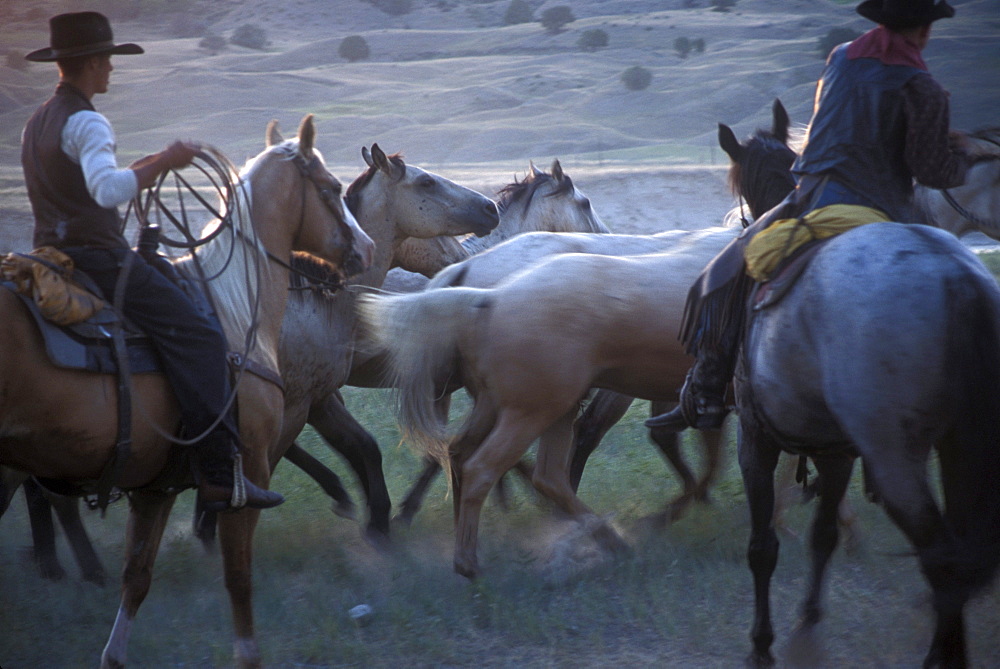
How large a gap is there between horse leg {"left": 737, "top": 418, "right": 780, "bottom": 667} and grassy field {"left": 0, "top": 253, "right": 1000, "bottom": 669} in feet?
0.69

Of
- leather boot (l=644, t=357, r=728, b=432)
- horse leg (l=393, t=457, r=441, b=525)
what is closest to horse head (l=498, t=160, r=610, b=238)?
horse leg (l=393, t=457, r=441, b=525)

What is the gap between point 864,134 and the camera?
152 inches

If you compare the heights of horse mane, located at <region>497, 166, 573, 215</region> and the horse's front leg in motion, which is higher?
horse mane, located at <region>497, 166, 573, 215</region>

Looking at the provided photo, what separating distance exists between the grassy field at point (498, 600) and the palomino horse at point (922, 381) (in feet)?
1.03

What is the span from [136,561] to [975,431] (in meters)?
3.58

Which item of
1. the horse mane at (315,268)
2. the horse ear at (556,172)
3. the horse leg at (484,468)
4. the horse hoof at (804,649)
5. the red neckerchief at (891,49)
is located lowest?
the horse hoof at (804,649)

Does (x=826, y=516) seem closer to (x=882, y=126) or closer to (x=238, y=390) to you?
(x=882, y=126)

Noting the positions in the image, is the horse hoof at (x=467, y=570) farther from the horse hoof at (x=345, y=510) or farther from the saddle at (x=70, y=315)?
the saddle at (x=70, y=315)

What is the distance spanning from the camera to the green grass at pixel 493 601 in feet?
14.8

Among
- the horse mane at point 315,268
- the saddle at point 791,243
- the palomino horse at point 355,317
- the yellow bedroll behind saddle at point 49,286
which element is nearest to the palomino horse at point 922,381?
the saddle at point 791,243

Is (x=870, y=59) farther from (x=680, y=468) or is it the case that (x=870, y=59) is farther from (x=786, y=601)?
(x=680, y=468)

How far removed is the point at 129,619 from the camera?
4363 millimetres

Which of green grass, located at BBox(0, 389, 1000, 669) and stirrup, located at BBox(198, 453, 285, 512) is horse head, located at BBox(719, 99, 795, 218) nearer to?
green grass, located at BBox(0, 389, 1000, 669)

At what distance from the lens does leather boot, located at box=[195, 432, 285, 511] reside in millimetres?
3996
